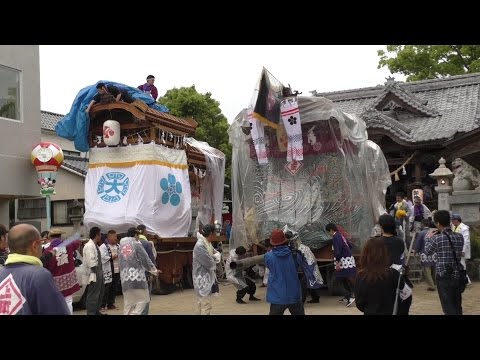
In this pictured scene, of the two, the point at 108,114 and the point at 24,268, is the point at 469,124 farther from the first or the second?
the point at 24,268

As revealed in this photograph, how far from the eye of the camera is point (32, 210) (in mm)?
22266

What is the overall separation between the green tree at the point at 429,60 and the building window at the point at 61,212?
1719 centimetres

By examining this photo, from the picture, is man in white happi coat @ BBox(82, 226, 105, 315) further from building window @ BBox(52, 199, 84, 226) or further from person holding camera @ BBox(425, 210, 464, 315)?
building window @ BBox(52, 199, 84, 226)

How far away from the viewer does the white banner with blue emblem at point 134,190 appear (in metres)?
13.0

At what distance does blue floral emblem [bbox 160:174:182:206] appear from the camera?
44.1 feet

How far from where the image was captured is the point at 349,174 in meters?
12.3

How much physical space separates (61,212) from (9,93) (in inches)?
355

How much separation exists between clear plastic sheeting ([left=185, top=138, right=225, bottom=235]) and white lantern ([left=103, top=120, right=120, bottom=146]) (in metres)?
3.71

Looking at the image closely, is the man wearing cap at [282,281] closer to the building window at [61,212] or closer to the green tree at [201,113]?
the building window at [61,212]

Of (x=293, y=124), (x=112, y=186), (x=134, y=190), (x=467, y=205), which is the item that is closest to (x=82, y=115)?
(x=112, y=186)

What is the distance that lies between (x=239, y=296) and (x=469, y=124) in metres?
13.2

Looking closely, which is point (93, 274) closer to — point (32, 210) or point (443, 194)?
point (443, 194)

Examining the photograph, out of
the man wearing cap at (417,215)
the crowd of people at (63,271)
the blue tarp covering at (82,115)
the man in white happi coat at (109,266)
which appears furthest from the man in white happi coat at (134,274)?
the man wearing cap at (417,215)

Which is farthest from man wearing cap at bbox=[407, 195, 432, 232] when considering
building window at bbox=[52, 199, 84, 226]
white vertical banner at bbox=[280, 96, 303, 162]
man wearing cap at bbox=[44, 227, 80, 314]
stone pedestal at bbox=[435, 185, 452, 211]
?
building window at bbox=[52, 199, 84, 226]
